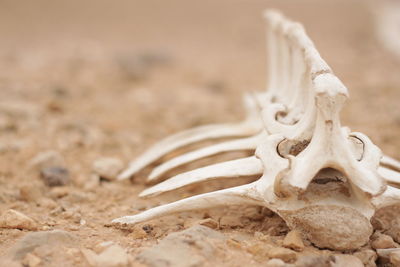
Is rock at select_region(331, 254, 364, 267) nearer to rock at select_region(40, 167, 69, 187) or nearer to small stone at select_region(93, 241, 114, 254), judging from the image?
small stone at select_region(93, 241, 114, 254)

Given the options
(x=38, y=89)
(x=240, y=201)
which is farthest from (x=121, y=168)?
(x=38, y=89)

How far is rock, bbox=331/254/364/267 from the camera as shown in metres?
1.94

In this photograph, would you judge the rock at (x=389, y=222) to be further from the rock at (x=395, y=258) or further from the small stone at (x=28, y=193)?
the small stone at (x=28, y=193)

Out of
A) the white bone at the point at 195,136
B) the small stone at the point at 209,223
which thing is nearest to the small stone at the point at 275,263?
the small stone at the point at 209,223

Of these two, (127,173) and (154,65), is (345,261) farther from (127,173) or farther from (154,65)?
(154,65)

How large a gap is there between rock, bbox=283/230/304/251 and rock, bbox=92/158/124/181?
137cm

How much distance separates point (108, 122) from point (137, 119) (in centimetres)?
32

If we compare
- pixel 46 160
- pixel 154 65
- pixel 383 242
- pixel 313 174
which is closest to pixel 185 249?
pixel 313 174

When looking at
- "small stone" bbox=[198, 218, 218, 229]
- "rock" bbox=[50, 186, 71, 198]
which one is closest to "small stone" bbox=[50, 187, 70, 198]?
Answer: "rock" bbox=[50, 186, 71, 198]

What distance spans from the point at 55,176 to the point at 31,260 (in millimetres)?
1029

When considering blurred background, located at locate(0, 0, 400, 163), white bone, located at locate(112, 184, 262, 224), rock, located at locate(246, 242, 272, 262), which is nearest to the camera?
rock, located at locate(246, 242, 272, 262)

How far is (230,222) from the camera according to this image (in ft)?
7.63

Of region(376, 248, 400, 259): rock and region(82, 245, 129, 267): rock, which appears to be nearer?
region(82, 245, 129, 267): rock

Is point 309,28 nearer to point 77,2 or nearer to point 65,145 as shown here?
point 77,2
